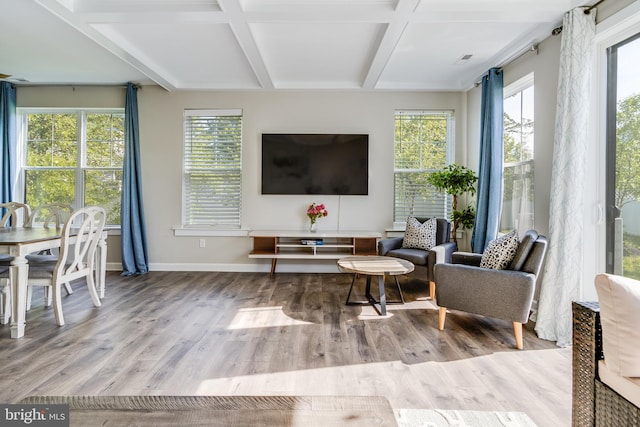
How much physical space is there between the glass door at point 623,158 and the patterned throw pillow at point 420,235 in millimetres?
1721

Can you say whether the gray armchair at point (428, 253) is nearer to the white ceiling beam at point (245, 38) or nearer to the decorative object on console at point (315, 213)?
the decorative object on console at point (315, 213)

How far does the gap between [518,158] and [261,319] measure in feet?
10.2

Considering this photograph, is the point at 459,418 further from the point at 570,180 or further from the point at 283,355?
the point at 570,180

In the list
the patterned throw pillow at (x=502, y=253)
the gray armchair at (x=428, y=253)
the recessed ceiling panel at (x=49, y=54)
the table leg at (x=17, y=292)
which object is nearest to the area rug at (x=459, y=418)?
the patterned throw pillow at (x=502, y=253)

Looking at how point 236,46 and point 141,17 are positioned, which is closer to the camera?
point 141,17

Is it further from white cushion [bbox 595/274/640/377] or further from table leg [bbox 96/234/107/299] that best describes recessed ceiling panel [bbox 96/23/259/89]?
white cushion [bbox 595/274/640/377]

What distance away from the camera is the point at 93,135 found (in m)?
4.83

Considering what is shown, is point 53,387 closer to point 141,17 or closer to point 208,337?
point 208,337

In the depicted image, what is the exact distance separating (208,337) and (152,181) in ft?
10.2

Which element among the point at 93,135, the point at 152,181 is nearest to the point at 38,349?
the point at 152,181

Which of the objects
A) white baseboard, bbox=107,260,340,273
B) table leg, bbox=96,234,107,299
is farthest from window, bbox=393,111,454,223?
table leg, bbox=96,234,107,299

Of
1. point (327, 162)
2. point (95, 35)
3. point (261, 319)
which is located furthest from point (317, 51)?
point (261, 319)

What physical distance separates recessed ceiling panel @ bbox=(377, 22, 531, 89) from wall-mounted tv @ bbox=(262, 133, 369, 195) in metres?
0.95

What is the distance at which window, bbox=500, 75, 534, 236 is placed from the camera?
11.0ft
